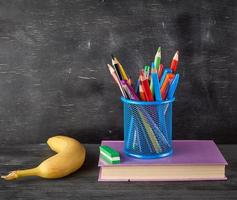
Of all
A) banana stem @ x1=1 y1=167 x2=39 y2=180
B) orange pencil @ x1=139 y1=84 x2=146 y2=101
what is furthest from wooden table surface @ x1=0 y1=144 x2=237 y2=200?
orange pencil @ x1=139 y1=84 x2=146 y2=101

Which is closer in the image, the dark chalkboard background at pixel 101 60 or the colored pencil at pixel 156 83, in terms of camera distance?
the colored pencil at pixel 156 83

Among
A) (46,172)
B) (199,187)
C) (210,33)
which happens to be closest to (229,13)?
(210,33)

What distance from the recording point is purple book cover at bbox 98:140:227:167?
0.71 meters

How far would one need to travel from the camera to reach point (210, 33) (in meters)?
0.90

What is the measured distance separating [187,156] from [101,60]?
0.31 metres

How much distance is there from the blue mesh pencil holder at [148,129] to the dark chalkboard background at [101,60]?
0.18 metres

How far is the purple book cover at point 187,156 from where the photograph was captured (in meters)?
0.71

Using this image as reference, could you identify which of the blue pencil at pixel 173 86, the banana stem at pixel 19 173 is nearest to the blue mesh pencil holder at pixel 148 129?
the blue pencil at pixel 173 86

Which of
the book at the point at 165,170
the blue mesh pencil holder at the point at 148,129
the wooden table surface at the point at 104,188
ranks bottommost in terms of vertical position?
the wooden table surface at the point at 104,188

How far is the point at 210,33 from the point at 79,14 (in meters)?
0.30

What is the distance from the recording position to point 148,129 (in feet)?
2.39

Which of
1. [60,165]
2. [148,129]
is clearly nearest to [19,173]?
[60,165]

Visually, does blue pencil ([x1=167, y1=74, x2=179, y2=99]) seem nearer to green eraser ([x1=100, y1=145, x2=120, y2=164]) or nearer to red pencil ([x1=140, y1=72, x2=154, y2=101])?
red pencil ([x1=140, y1=72, x2=154, y2=101])

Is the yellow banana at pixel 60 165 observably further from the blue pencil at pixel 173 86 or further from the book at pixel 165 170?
the blue pencil at pixel 173 86
